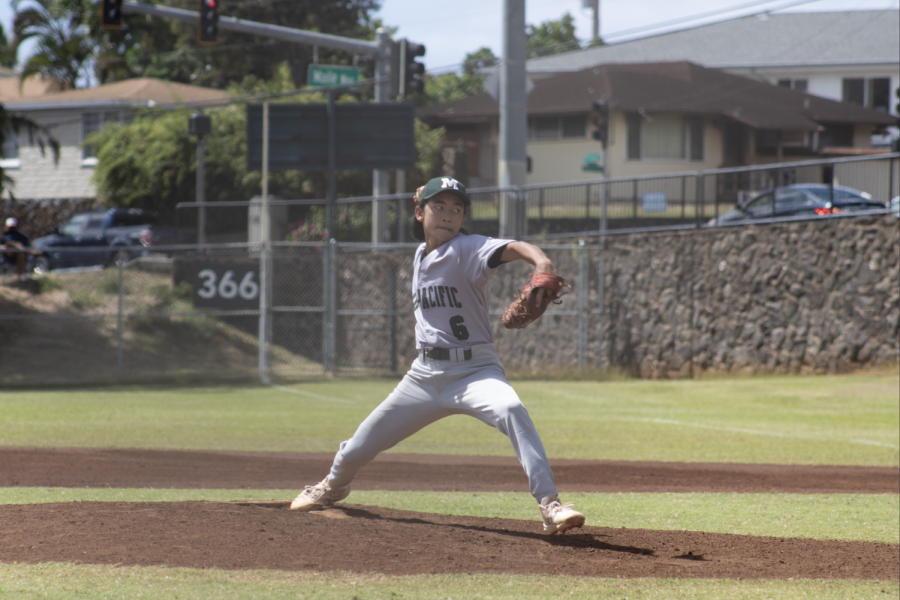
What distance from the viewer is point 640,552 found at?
504 centimetres

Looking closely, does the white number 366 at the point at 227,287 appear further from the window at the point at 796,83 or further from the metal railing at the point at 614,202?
the window at the point at 796,83

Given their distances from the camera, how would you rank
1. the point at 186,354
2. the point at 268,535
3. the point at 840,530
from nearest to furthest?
the point at 268,535, the point at 840,530, the point at 186,354

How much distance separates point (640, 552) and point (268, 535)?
6.52 feet

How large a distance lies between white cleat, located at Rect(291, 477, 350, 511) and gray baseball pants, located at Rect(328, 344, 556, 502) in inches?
3.9

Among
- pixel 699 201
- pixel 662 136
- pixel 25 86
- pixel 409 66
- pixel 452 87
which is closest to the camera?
pixel 699 201

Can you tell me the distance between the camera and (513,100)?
20.1 metres

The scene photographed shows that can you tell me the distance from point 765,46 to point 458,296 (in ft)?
143

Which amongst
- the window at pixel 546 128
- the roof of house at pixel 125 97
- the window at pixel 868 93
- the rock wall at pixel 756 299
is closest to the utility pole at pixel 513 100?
the rock wall at pixel 756 299

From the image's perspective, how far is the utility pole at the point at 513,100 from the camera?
19922mm

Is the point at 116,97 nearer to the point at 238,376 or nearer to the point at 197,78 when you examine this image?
the point at 197,78

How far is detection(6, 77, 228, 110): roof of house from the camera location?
125 ft

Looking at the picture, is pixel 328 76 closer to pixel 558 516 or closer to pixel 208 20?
pixel 208 20

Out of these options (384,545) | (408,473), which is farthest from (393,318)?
(384,545)

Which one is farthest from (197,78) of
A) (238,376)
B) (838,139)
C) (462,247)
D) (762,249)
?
(462,247)
